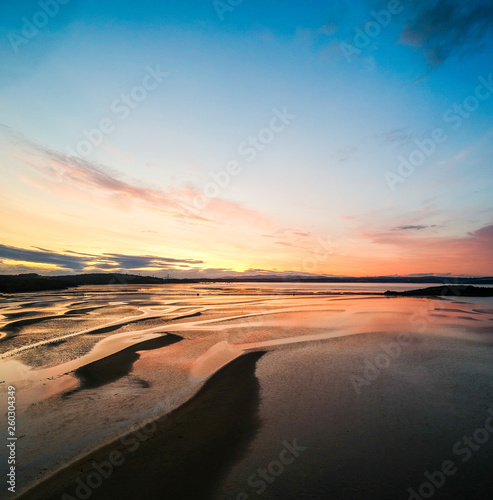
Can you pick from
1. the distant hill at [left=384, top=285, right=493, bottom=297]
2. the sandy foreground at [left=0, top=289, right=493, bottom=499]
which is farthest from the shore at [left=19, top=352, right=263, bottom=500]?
the distant hill at [left=384, top=285, right=493, bottom=297]

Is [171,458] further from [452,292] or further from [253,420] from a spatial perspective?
[452,292]

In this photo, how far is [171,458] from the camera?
529cm

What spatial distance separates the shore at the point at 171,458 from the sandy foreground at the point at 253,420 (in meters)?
0.03

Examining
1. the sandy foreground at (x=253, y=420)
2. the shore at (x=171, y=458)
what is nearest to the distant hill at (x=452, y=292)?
the sandy foreground at (x=253, y=420)

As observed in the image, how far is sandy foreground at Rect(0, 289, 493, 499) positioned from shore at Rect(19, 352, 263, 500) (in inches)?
1.0

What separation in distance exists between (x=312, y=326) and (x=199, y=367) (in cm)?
1136

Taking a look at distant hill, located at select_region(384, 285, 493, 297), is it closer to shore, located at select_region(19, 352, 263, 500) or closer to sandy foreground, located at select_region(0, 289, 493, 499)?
sandy foreground, located at select_region(0, 289, 493, 499)

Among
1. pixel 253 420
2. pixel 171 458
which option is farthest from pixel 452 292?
pixel 171 458

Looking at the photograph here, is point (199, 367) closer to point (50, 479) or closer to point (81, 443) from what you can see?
point (81, 443)

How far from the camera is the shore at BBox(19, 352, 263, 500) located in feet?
14.8

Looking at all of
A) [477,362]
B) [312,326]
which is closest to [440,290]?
[312,326]

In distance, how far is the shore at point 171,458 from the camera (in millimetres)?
4504

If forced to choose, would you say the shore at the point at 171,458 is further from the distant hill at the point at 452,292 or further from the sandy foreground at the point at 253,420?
the distant hill at the point at 452,292

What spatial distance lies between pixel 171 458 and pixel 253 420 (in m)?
2.23
